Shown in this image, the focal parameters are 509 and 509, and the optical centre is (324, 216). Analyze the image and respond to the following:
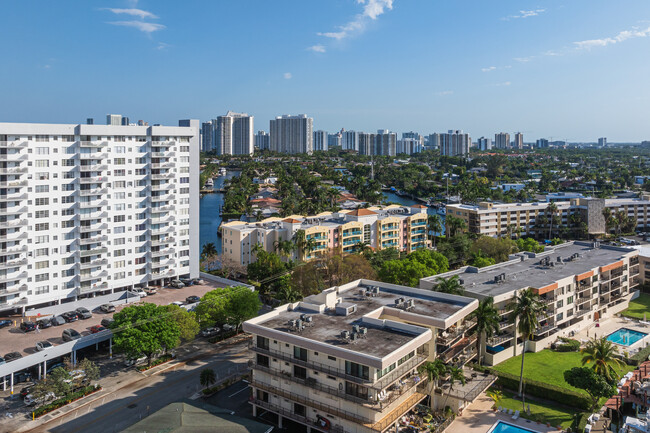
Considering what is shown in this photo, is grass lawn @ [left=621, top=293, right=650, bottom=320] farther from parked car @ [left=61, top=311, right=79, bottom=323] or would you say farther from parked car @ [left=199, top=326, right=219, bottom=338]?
parked car @ [left=61, top=311, right=79, bottom=323]

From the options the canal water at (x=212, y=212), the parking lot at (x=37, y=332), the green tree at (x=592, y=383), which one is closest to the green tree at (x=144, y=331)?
the parking lot at (x=37, y=332)

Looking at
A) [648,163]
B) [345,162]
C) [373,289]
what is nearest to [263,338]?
[373,289]

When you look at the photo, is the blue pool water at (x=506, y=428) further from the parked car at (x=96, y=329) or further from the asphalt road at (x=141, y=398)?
the parked car at (x=96, y=329)

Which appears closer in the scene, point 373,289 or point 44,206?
point 373,289

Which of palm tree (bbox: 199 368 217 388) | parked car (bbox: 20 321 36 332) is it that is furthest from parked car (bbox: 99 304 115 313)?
palm tree (bbox: 199 368 217 388)

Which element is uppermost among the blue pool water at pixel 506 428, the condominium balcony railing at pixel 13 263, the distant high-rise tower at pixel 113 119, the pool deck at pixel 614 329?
the distant high-rise tower at pixel 113 119

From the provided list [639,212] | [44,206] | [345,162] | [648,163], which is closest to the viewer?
[44,206]

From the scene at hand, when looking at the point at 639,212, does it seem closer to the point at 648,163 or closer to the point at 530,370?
the point at 530,370
